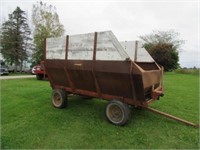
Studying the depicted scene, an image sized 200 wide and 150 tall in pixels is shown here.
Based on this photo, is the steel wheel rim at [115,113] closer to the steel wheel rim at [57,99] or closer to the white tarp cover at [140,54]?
the steel wheel rim at [57,99]

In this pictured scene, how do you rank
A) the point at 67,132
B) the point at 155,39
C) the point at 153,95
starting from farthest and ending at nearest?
1. the point at 155,39
2. the point at 153,95
3. the point at 67,132

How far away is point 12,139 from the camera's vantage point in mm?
3832

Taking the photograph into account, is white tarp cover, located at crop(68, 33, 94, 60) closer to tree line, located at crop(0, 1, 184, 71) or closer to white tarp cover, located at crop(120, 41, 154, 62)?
white tarp cover, located at crop(120, 41, 154, 62)

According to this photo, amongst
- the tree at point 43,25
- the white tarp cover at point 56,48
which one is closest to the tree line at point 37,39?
the tree at point 43,25

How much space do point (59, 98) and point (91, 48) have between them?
208 centimetres

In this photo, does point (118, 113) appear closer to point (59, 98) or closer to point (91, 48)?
point (91, 48)

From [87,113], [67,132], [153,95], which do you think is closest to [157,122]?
[153,95]

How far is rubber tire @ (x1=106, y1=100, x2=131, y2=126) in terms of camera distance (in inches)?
167

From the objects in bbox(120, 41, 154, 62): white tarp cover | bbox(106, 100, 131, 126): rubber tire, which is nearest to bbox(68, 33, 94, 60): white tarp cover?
bbox(106, 100, 131, 126): rubber tire

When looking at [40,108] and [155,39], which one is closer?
[40,108]

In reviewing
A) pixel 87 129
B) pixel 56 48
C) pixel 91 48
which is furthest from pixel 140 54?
pixel 87 129

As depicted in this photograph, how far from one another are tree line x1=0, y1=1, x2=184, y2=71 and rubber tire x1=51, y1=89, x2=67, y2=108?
18.6 metres

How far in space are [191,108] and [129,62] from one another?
326cm

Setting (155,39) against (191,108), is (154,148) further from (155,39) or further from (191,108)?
(155,39)
